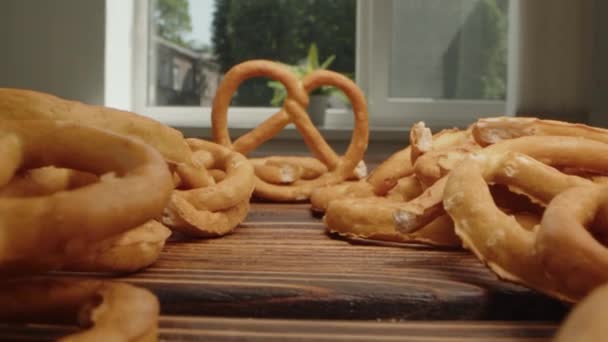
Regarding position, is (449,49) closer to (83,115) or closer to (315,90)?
(315,90)

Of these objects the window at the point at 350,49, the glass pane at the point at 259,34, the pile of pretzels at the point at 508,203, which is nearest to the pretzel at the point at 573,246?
the pile of pretzels at the point at 508,203

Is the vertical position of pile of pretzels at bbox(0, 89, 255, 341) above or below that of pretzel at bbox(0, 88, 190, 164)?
below

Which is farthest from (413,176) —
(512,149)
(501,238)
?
(501,238)

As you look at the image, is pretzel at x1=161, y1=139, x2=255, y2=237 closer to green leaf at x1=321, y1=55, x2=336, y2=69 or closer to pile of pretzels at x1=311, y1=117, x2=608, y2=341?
pile of pretzels at x1=311, y1=117, x2=608, y2=341

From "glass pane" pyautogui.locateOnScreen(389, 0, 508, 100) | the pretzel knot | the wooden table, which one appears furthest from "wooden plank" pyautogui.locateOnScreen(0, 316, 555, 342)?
"glass pane" pyautogui.locateOnScreen(389, 0, 508, 100)

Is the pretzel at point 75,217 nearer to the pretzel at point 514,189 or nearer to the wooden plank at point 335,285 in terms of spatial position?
the wooden plank at point 335,285
